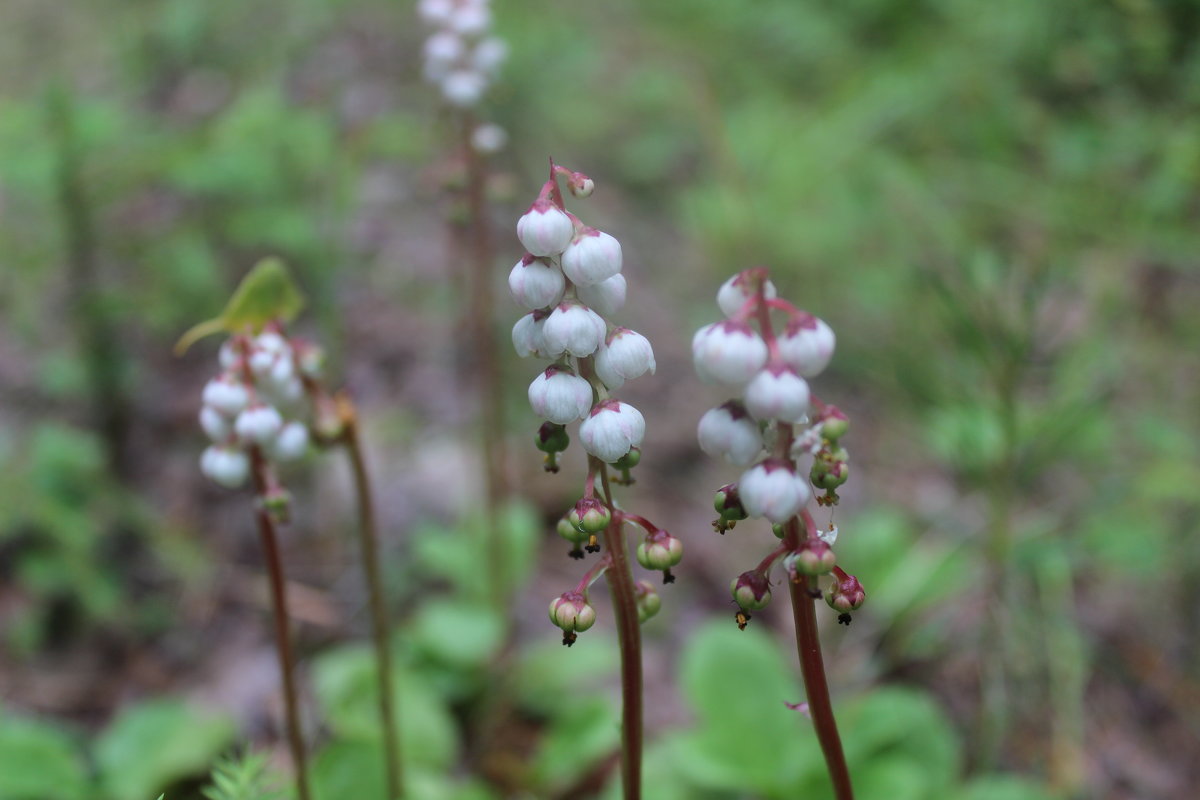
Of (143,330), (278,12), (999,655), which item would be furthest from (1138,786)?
(278,12)

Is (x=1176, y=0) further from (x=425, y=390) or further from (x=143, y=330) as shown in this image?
(x=143, y=330)

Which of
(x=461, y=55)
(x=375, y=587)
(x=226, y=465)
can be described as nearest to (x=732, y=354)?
(x=226, y=465)

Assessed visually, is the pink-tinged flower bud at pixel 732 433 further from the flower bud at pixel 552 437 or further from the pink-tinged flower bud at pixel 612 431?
the flower bud at pixel 552 437

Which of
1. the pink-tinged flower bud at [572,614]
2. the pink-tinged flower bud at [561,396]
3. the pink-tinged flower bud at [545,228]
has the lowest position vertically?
the pink-tinged flower bud at [572,614]

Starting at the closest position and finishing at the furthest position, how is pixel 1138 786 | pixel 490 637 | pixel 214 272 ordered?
pixel 1138 786, pixel 490 637, pixel 214 272

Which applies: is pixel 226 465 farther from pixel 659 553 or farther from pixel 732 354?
pixel 732 354

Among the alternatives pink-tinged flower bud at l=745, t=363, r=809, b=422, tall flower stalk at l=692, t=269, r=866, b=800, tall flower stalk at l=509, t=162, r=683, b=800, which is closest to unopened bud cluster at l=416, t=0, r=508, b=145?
tall flower stalk at l=509, t=162, r=683, b=800

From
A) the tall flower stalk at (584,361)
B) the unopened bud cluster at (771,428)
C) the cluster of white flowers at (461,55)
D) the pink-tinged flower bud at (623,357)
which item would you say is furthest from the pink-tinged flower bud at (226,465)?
the cluster of white flowers at (461,55)
